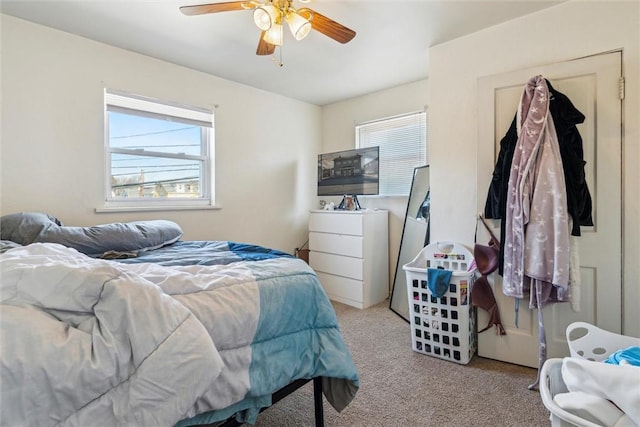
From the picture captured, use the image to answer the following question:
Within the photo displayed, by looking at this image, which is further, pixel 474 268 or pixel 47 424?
pixel 474 268

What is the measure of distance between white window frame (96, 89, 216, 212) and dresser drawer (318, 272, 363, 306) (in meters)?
1.45

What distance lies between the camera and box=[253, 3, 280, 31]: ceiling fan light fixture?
5.43ft

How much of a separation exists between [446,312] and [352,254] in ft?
4.07

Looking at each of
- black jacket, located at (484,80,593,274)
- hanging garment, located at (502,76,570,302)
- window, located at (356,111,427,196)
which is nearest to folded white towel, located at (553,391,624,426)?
hanging garment, located at (502,76,570,302)

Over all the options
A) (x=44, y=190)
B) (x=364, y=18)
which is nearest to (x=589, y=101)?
(x=364, y=18)

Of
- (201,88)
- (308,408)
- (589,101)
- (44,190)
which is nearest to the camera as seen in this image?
(308,408)

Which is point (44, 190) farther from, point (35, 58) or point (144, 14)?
point (144, 14)

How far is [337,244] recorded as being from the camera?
3410 mm

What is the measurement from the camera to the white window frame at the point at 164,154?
264 cm

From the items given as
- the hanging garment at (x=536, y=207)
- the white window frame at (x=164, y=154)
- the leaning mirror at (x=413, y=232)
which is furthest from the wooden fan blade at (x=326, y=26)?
the white window frame at (x=164, y=154)

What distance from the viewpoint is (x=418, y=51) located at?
2.67m

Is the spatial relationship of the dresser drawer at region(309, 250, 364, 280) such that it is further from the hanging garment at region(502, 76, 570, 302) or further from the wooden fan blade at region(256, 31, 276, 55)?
the wooden fan blade at region(256, 31, 276, 55)

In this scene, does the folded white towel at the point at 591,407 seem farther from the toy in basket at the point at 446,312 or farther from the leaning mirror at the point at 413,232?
the leaning mirror at the point at 413,232

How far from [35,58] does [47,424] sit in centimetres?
261
